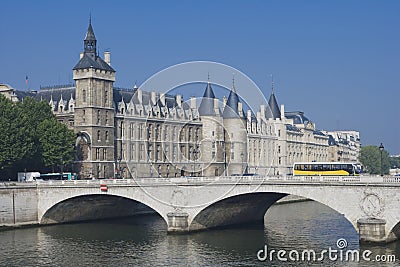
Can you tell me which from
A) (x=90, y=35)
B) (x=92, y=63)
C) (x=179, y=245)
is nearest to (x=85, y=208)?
(x=179, y=245)

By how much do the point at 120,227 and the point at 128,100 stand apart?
4346 centimetres

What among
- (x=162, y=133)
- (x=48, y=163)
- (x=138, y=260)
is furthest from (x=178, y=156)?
(x=138, y=260)

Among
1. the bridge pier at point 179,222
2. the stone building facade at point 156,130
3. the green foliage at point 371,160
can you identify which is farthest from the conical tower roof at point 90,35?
the green foliage at point 371,160

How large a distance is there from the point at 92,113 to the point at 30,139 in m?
16.1

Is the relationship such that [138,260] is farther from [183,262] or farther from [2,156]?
[2,156]

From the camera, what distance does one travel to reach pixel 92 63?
4058 inches

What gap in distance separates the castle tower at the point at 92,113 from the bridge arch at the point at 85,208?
18703 mm

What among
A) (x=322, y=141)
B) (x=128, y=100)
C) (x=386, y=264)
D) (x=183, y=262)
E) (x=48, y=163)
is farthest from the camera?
(x=322, y=141)

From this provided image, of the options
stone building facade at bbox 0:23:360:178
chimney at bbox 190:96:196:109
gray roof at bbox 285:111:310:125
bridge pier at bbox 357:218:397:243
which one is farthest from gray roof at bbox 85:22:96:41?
gray roof at bbox 285:111:310:125

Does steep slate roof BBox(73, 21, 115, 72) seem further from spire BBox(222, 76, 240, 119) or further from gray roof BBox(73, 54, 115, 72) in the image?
spire BBox(222, 76, 240, 119)

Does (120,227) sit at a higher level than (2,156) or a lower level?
lower

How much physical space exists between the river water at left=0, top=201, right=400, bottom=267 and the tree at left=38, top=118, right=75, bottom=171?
1543cm

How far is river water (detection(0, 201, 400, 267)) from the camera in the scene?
54.9 meters

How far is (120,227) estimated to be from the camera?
7681 cm
